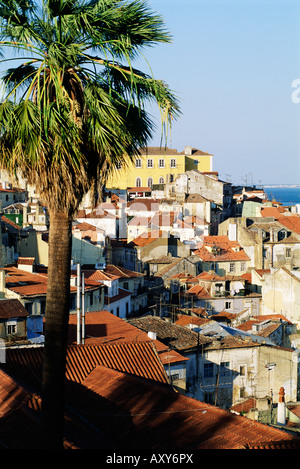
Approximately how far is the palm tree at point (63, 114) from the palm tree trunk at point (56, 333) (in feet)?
0.04

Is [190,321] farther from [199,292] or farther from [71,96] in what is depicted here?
[71,96]

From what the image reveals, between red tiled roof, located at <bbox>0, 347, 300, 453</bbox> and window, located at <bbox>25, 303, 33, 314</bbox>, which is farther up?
red tiled roof, located at <bbox>0, 347, 300, 453</bbox>

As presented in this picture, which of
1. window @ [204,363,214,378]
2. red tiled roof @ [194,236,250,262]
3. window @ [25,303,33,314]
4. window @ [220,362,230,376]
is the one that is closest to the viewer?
window @ [204,363,214,378]

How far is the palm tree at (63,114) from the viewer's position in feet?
26.8

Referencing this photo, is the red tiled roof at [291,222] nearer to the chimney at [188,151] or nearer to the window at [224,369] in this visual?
the chimney at [188,151]

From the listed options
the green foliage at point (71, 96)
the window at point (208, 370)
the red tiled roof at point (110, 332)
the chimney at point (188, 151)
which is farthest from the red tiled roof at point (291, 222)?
the green foliage at point (71, 96)

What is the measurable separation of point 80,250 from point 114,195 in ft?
114

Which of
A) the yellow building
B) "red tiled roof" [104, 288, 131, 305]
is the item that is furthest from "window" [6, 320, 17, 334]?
the yellow building

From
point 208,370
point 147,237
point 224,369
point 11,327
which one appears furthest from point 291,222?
point 11,327

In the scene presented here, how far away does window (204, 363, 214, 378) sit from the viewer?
28797mm

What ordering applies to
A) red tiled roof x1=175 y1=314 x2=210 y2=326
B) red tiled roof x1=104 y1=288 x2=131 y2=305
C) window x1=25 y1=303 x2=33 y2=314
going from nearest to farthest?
1. window x1=25 y1=303 x2=33 y2=314
2. red tiled roof x1=175 y1=314 x2=210 y2=326
3. red tiled roof x1=104 y1=288 x2=131 y2=305

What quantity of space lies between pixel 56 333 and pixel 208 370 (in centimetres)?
2147

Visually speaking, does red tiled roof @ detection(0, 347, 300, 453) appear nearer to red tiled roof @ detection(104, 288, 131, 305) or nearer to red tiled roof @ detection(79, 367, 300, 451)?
red tiled roof @ detection(79, 367, 300, 451)

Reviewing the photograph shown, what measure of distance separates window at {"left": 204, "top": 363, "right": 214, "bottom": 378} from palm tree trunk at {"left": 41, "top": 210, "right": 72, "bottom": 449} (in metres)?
20.8
